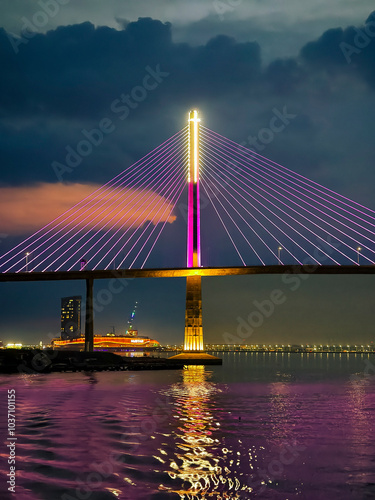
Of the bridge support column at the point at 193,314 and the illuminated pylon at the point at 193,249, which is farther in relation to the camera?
the bridge support column at the point at 193,314

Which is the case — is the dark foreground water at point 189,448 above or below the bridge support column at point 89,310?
below

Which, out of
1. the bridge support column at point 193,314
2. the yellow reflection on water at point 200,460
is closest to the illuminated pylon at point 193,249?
the bridge support column at point 193,314

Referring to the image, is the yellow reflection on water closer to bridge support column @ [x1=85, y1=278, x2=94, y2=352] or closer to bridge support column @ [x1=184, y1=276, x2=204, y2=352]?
bridge support column @ [x1=184, y1=276, x2=204, y2=352]

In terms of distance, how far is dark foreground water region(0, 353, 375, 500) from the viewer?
490 inches

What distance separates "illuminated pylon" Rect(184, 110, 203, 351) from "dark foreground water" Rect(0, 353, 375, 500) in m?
31.6

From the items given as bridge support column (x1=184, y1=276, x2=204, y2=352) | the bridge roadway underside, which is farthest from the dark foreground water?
bridge support column (x1=184, y1=276, x2=204, y2=352)

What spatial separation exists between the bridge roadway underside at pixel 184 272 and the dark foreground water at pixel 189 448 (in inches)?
1241

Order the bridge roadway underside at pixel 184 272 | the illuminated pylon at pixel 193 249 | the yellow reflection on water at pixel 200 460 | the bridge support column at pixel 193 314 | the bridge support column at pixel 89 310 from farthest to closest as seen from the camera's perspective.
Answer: the bridge support column at pixel 89 310
the bridge support column at pixel 193 314
the illuminated pylon at pixel 193 249
the bridge roadway underside at pixel 184 272
the yellow reflection on water at pixel 200 460

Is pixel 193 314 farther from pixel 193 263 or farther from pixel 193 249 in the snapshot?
pixel 193 249

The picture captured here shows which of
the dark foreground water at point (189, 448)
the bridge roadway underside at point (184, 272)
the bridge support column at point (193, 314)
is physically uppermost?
the bridge roadway underside at point (184, 272)

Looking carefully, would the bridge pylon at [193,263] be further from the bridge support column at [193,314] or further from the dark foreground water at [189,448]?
the dark foreground water at [189,448]

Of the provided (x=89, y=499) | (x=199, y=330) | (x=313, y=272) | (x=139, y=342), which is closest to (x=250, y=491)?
(x=89, y=499)

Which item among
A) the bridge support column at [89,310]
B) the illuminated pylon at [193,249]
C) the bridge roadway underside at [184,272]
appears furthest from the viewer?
the bridge support column at [89,310]

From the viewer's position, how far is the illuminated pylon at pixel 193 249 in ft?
202
